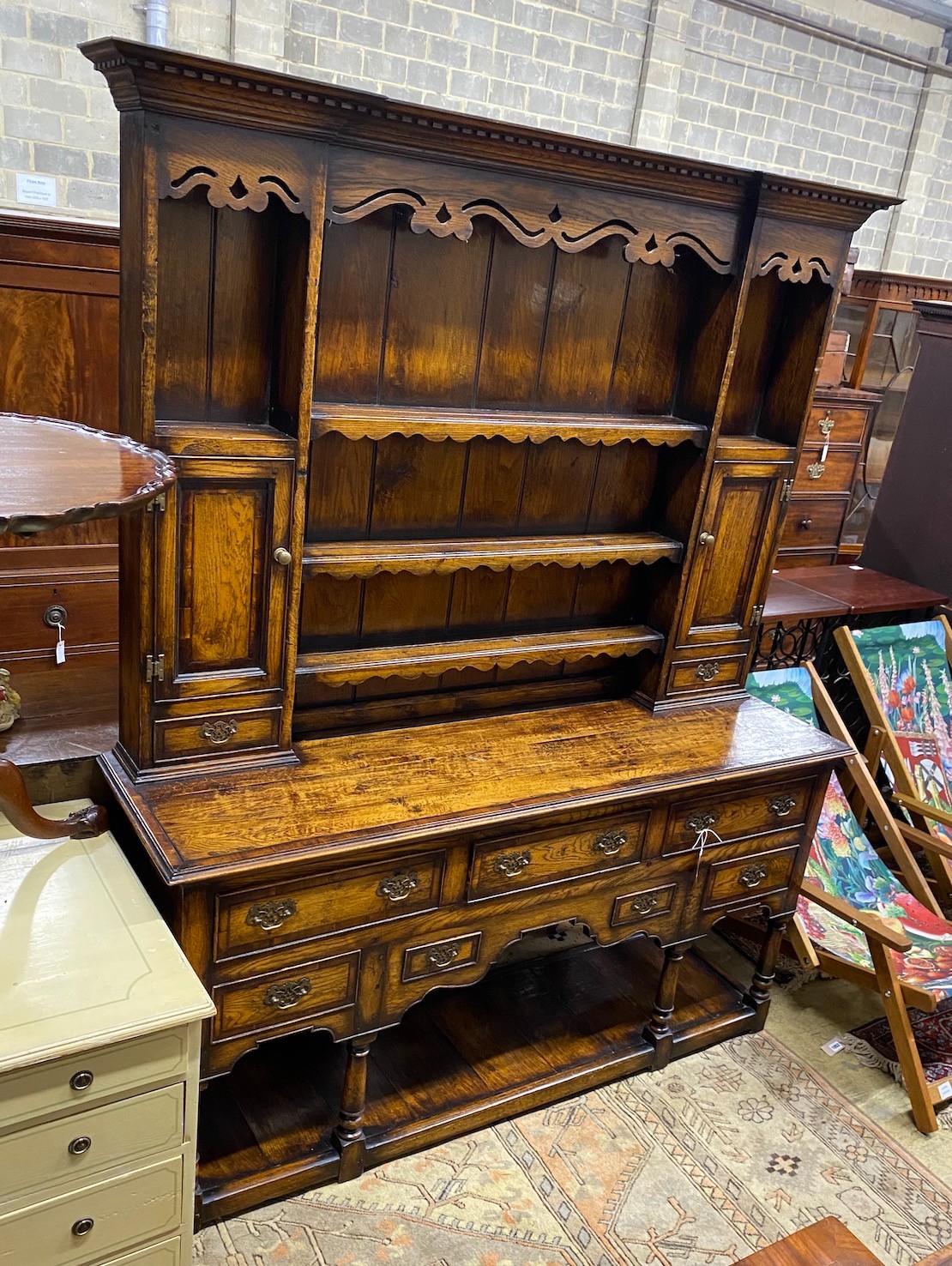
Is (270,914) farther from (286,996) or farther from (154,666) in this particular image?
(154,666)

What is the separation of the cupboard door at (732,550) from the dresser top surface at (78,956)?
1660mm

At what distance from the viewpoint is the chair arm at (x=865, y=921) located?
2719 millimetres

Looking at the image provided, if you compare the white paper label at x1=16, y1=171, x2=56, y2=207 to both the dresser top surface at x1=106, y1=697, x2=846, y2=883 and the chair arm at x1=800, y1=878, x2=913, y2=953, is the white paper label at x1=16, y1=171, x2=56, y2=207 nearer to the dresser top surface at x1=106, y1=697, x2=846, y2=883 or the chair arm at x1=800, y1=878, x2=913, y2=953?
the dresser top surface at x1=106, y1=697, x2=846, y2=883

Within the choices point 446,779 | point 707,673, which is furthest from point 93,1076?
point 707,673

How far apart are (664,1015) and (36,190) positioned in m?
4.57

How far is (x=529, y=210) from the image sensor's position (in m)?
2.24

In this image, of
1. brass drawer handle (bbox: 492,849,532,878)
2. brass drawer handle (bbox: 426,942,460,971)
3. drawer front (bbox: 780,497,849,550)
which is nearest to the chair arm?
brass drawer handle (bbox: 492,849,532,878)

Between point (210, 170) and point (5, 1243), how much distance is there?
75.5 inches

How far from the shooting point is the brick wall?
4715 millimetres

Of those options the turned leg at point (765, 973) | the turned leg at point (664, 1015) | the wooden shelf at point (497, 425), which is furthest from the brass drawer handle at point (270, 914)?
the turned leg at point (765, 973)

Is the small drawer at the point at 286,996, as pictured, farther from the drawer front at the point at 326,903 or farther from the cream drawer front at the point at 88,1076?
the cream drawer front at the point at 88,1076

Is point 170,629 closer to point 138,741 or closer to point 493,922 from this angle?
point 138,741

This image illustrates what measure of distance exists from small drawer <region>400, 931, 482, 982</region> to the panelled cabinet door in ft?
2.35

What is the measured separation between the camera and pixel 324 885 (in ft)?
6.89
